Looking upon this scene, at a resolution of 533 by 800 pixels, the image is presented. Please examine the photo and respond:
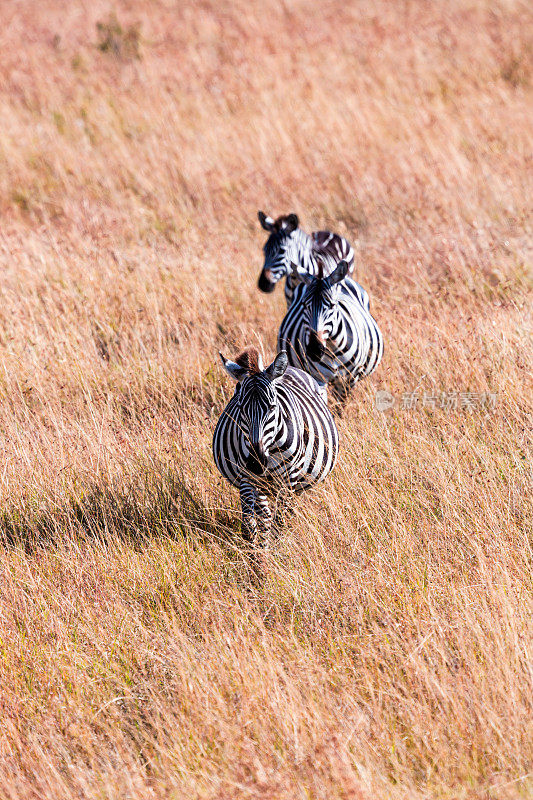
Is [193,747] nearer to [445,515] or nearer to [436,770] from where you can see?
[436,770]

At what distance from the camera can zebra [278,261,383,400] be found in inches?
210

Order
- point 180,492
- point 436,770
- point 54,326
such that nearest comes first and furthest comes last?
1. point 436,770
2. point 180,492
3. point 54,326

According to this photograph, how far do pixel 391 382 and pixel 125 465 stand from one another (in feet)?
7.01

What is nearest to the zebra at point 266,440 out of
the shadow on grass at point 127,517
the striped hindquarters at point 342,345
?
the shadow on grass at point 127,517

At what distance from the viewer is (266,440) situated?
3.94m

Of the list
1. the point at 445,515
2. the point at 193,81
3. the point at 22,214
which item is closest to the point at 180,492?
the point at 445,515

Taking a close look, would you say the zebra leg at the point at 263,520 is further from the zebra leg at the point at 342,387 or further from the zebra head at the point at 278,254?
the zebra head at the point at 278,254

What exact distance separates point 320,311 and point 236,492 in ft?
4.38

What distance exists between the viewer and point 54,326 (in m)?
7.36

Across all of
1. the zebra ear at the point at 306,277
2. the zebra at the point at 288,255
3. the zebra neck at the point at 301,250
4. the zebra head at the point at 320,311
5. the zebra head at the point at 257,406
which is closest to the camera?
the zebra head at the point at 257,406

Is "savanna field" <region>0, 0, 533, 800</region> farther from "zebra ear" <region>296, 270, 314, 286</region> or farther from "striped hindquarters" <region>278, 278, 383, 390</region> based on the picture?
"zebra ear" <region>296, 270, 314, 286</region>

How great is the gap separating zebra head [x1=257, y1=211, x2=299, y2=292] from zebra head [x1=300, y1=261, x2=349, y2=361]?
1.75m

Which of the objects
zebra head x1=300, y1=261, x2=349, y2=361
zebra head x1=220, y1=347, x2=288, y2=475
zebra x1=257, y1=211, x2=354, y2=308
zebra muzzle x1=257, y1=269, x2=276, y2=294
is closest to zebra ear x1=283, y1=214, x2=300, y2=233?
zebra x1=257, y1=211, x2=354, y2=308

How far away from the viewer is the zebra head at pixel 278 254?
23.7ft
